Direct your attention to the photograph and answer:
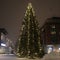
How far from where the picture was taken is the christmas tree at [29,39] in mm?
6703

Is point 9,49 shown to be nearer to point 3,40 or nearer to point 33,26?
point 3,40

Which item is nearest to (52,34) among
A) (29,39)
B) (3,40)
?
(3,40)

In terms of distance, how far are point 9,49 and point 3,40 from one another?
0.60 m

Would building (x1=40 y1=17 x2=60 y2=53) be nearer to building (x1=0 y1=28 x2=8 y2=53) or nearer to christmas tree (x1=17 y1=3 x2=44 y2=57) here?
building (x1=0 y1=28 x2=8 y2=53)

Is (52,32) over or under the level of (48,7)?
under

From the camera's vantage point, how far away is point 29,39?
672 centimetres

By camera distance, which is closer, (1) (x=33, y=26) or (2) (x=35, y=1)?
(1) (x=33, y=26)

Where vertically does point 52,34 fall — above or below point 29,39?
above

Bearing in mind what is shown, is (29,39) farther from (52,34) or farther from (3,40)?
(52,34)

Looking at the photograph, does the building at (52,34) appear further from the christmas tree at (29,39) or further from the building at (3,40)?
the christmas tree at (29,39)

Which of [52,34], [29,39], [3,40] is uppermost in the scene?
[52,34]

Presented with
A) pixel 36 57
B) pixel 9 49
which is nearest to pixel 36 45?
pixel 36 57

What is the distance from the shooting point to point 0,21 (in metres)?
8.63

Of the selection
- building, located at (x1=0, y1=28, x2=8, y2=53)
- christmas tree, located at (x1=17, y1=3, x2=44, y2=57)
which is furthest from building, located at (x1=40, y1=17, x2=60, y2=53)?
christmas tree, located at (x1=17, y1=3, x2=44, y2=57)
